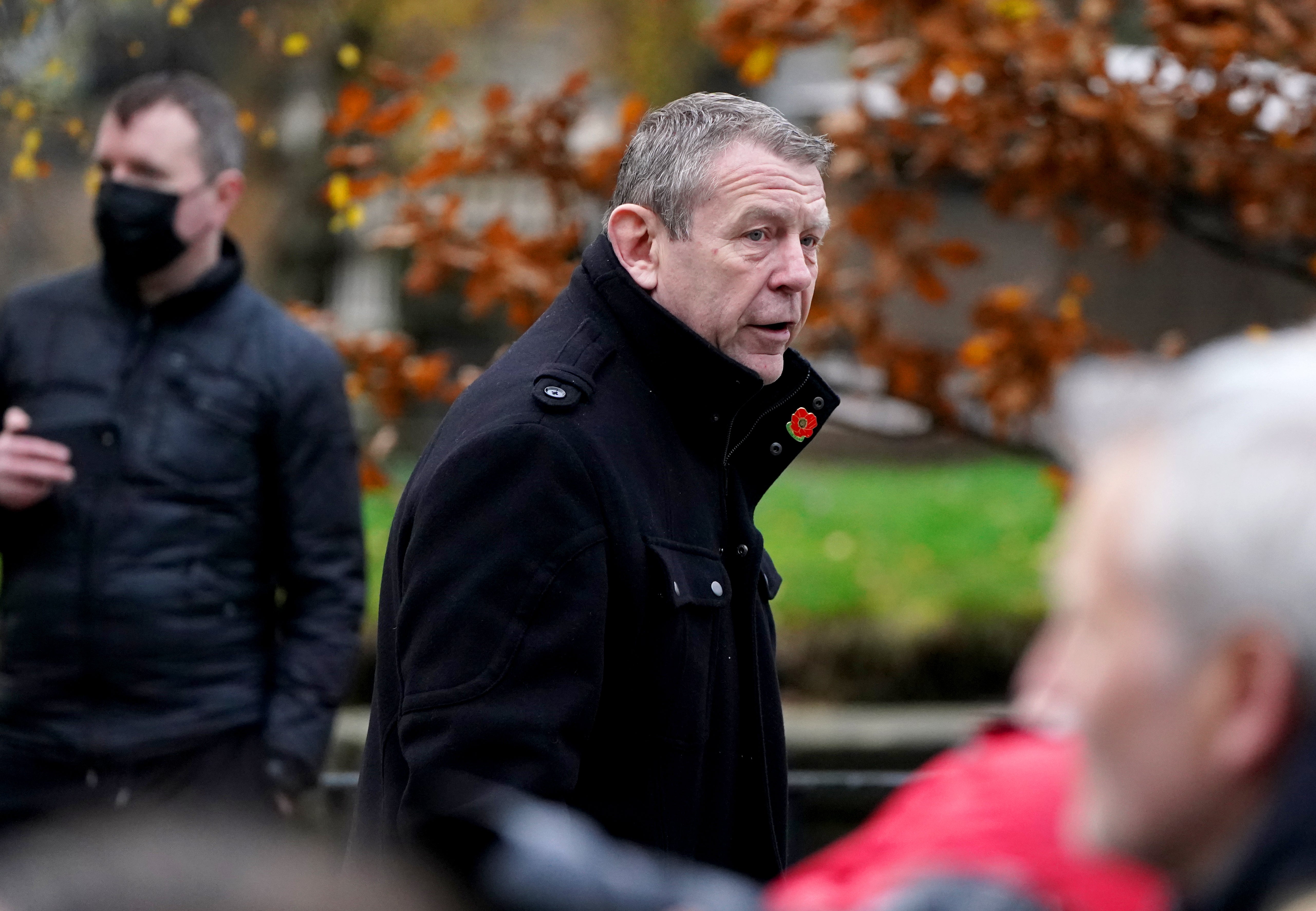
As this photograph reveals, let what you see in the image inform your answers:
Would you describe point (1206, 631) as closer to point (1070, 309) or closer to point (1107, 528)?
point (1107, 528)

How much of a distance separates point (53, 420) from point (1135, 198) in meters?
3.24

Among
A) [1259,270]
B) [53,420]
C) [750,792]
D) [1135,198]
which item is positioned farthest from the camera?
[1259,270]

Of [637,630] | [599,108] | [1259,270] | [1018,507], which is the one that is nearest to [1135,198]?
[1259,270]

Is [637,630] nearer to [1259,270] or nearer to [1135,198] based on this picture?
[1135,198]

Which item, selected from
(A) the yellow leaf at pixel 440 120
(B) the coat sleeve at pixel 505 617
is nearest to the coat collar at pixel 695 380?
(B) the coat sleeve at pixel 505 617

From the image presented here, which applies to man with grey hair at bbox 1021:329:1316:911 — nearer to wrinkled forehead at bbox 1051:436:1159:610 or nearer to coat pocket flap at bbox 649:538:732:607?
wrinkled forehead at bbox 1051:436:1159:610

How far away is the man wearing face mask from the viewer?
11.8ft

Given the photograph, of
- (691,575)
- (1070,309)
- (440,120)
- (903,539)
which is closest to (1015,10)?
(1070,309)

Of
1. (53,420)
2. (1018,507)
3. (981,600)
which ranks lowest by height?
(1018,507)

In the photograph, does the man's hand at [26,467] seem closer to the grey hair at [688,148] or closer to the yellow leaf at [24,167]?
the yellow leaf at [24,167]

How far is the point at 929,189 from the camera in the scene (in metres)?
5.21

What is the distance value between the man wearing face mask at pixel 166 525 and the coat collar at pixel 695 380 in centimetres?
138

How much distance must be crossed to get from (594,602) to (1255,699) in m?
1.35

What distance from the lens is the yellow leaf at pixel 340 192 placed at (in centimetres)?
470
